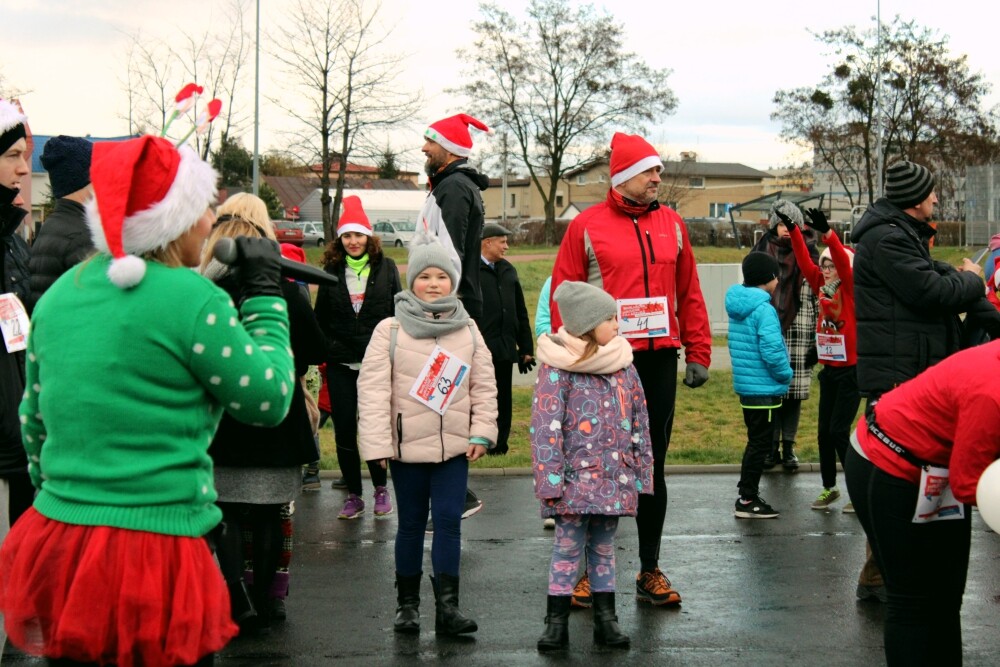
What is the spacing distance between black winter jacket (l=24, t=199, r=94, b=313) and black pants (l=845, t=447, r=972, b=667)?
3159 mm

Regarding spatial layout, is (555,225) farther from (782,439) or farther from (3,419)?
(3,419)

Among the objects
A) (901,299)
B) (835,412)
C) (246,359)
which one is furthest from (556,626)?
(835,412)

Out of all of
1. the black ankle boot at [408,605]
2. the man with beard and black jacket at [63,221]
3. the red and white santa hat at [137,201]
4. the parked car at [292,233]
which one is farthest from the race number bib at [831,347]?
the parked car at [292,233]

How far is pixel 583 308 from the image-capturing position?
5.43 metres

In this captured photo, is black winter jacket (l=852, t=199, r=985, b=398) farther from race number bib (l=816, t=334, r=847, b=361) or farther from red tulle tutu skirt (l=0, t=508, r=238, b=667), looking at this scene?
red tulle tutu skirt (l=0, t=508, r=238, b=667)

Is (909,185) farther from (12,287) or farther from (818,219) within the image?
(12,287)

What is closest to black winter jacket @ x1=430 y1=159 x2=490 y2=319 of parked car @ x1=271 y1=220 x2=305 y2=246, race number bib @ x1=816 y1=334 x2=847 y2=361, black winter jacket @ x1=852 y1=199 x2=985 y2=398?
black winter jacket @ x1=852 y1=199 x2=985 y2=398

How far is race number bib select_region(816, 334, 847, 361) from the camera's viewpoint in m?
7.94

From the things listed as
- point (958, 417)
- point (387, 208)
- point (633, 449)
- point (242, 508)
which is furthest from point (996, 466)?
point (387, 208)

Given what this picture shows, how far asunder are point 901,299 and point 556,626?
7.23 ft

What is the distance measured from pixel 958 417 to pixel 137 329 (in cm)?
→ 247

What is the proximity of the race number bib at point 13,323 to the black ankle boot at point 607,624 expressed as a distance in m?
2.72

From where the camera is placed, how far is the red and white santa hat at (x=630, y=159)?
6.12 m

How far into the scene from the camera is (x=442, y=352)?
18.8 ft
